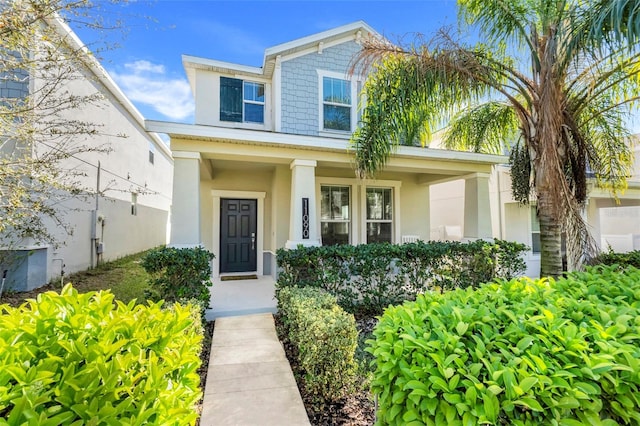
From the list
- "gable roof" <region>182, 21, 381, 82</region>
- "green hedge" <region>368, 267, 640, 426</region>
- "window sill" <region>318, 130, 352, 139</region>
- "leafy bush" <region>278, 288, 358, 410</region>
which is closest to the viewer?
"green hedge" <region>368, 267, 640, 426</region>

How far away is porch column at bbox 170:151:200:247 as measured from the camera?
5.95 meters

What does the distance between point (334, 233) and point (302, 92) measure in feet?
14.4

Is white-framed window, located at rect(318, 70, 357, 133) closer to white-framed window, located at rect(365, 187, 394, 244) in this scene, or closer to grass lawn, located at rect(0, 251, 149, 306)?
white-framed window, located at rect(365, 187, 394, 244)

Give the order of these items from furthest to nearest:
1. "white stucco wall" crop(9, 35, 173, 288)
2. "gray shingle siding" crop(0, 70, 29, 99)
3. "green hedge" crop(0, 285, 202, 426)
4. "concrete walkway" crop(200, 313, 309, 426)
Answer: "white stucco wall" crop(9, 35, 173, 288), "gray shingle siding" crop(0, 70, 29, 99), "concrete walkway" crop(200, 313, 309, 426), "green hedge" crop(0, 285, 202, 426)

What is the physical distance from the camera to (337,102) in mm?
8945

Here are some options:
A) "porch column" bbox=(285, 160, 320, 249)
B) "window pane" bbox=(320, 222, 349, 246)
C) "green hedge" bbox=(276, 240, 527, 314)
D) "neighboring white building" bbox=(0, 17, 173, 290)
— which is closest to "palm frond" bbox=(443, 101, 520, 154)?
"green hedge" bbox=(276, 240, 527, 314)

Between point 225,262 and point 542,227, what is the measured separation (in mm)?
8082

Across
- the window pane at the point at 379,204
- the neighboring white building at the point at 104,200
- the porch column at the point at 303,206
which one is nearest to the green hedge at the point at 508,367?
the porch column at the point at 303,206

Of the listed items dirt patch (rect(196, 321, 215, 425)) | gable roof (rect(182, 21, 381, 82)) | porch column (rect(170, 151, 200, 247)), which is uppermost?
gable roof (rect(182, 21, 381, 82))

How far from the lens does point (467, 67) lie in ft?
16.6

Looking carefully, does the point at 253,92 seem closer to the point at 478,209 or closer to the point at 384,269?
the point at 384,269

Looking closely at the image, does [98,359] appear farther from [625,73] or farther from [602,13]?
[625,73]

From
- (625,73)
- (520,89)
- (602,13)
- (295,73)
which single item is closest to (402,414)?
(602,13)

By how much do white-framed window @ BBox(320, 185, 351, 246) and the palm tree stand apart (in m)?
3.13
